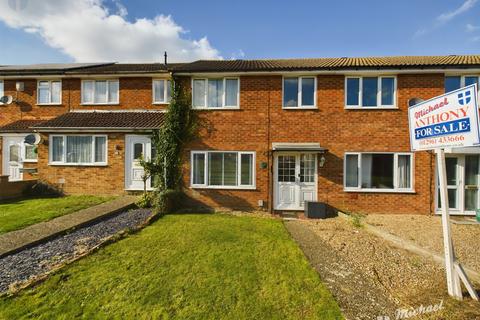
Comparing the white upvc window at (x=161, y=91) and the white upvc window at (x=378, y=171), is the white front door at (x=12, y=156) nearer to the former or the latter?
the white upvc window at (x=161, y=91)

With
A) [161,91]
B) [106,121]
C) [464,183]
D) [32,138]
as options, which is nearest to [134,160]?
[106,121]

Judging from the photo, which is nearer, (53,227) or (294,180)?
(53,227)

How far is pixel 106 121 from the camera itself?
10633 mm

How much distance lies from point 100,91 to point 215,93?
6.31m

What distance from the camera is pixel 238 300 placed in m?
3.58

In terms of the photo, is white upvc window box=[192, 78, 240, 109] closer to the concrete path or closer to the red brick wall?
the red brick wall

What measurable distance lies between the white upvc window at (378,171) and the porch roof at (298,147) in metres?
1.36

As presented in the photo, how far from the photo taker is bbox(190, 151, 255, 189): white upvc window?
9852 mm

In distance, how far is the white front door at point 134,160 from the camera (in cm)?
1041

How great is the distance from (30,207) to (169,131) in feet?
18.7

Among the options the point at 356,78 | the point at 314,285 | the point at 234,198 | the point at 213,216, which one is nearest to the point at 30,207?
the point at 213,216

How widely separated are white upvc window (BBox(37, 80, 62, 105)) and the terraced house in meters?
2.27

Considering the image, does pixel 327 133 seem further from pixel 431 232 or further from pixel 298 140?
pixel 431 232

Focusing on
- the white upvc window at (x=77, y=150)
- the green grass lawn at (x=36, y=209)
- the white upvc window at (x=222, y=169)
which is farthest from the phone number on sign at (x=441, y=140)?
the white upvc window at (x=77, y=150)
